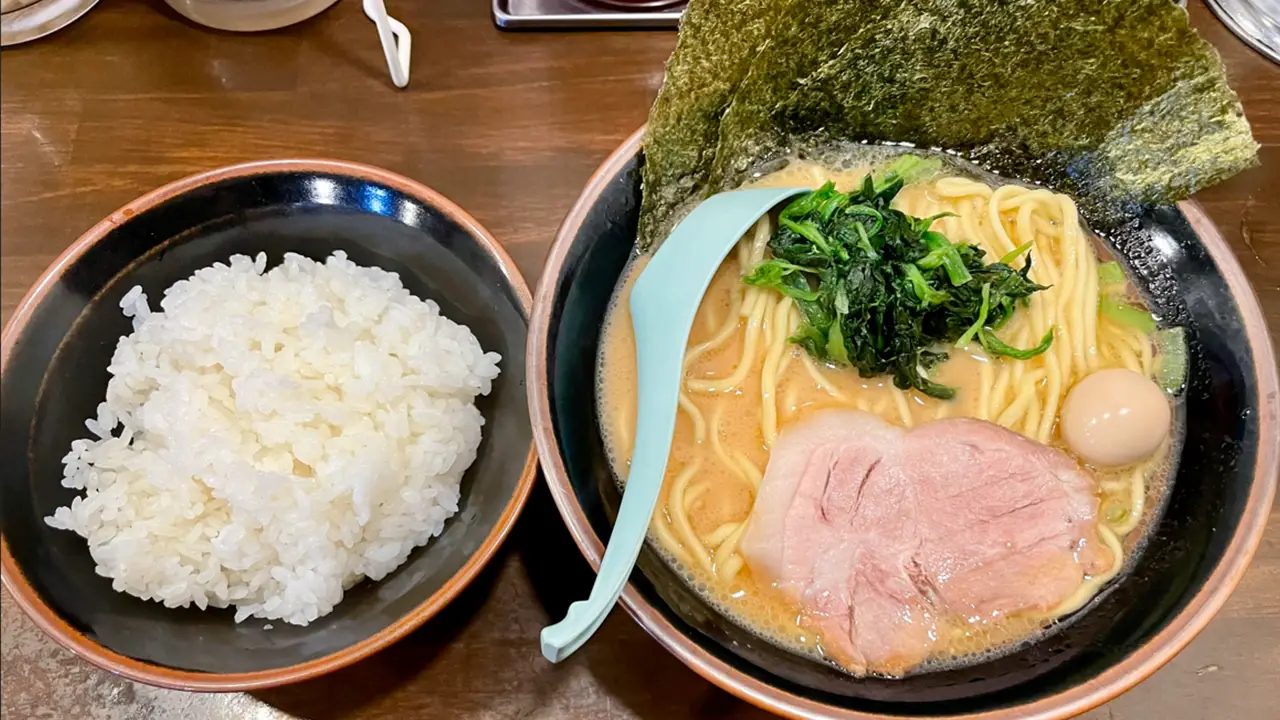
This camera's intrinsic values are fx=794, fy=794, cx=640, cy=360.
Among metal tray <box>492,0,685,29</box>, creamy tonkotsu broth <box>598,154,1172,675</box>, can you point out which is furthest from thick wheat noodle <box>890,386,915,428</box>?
metal tray <box>492,0,685,29</box>

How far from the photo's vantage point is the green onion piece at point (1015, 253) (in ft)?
4.45

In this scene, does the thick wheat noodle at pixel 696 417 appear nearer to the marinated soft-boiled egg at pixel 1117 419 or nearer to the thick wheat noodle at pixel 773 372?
the thick wheat noodle at pixel 773 372

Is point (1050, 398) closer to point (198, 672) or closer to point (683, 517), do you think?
point (683, 517)

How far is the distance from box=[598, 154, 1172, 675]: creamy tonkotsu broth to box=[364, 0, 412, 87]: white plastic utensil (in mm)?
811

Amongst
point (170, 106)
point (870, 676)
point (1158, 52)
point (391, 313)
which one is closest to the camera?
point (870, 676)

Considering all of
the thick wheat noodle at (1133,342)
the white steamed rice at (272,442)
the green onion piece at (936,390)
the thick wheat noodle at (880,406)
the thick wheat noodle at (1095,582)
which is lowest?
the white steamed rice at (272,442)

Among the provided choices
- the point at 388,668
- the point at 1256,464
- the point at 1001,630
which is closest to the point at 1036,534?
the point at 1001,630

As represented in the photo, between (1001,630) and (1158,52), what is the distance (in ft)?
2.97

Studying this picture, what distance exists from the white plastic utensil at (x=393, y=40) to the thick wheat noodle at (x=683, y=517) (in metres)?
1.13

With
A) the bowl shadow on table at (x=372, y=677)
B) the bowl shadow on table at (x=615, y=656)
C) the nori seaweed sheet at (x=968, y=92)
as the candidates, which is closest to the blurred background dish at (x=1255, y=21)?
the nori seaweed sheet at (x=968, y=92)

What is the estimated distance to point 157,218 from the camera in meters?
1.38

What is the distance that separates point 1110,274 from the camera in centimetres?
142

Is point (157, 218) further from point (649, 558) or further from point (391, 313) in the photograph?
point (649, 558)

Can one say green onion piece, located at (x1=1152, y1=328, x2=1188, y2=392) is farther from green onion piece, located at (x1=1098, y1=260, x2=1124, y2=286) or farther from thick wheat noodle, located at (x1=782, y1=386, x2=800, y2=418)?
thick wheat noodle, located at (x1=782, y1=386, x2=800, y2=418)
